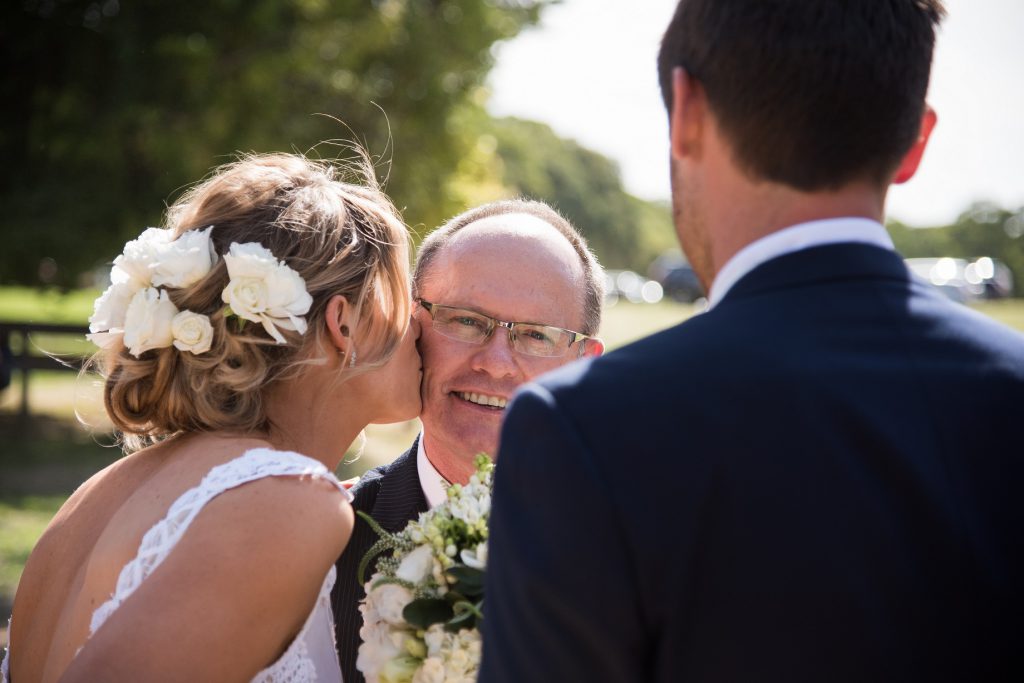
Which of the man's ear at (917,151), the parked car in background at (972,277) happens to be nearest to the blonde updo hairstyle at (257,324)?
the man's ear at (917,151)

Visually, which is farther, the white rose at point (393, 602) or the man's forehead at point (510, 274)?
the man's forehead at point (510, 274)

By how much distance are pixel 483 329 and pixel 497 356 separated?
14 centimetres

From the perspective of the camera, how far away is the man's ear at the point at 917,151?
1.64m

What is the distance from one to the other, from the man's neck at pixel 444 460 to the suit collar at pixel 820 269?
2.54m

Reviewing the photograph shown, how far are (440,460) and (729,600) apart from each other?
105 inches

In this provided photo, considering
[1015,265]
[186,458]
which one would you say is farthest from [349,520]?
[1015,265]

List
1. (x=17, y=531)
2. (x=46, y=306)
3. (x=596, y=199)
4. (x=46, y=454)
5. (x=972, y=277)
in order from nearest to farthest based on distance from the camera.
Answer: (x=17, y=531), (x=46, y=454), (x=46, y=306), (x=972, y=277), (x=596, y=199)

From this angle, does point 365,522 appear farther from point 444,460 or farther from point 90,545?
point 90,545

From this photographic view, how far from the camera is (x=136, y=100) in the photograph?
42.5 feet

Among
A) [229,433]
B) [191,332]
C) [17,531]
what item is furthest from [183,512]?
[17,531]

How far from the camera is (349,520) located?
2508mm

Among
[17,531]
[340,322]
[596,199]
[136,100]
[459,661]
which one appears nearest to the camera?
[459,661]

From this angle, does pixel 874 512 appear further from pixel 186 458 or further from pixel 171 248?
pixel 171 248

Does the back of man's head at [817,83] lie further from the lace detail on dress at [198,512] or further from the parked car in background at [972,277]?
the parked car in background at [972,277]
